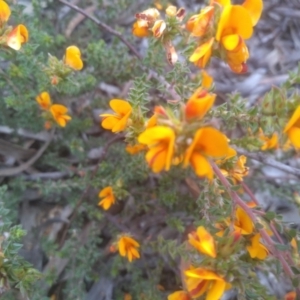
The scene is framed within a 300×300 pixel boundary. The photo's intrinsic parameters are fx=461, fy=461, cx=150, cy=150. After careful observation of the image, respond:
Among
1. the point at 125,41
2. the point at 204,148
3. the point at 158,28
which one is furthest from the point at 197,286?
the point at 125,41

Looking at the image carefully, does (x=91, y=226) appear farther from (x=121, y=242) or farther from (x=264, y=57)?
(x=264, y=57)

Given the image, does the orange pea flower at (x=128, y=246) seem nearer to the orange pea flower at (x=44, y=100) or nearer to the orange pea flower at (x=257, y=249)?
the orange pea flower at (x=257, y=249)

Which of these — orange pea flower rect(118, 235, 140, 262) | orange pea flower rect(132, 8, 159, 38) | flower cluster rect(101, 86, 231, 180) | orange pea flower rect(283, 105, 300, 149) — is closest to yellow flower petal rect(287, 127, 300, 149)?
orange pea flower rect(283, 105, 300, 149)

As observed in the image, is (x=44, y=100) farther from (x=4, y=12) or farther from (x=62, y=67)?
(x=4, y=12)

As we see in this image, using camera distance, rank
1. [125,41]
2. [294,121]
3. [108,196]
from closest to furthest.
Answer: [294,121], [108,196], [125,41]

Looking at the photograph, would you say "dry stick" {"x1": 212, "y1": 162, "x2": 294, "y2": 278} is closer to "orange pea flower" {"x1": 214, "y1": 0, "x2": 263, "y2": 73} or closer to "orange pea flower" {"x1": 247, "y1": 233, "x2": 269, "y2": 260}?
"orange pea flower" {"x1": 247, "y1": 233, "x2": 269, "y2": 260}

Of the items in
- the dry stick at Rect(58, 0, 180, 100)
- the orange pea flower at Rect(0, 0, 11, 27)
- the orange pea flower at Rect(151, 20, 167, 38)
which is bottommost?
the dry stick at Rect(58, 0, 180, 100)

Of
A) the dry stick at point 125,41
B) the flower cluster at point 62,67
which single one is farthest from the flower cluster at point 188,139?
the flower cluster at point 62,67

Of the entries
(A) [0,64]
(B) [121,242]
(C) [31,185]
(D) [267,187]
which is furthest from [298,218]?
(A) [0,64]
